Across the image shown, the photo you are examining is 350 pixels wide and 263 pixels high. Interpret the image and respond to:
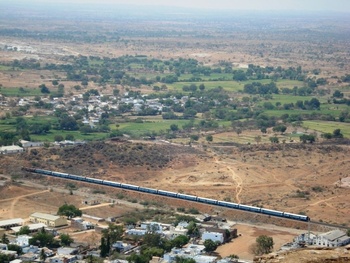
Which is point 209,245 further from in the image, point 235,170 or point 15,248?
point 235,170

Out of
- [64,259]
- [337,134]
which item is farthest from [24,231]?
[337,134]

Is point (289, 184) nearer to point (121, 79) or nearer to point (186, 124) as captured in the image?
point (186, 124)

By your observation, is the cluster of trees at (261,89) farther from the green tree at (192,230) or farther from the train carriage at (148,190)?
the green tree at (192,230)

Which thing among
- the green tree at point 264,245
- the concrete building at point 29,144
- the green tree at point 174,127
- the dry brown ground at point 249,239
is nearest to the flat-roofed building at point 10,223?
the dry brown ground at point 249,239

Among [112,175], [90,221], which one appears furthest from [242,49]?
[90,221]

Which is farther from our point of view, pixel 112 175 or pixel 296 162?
pixel 296 162

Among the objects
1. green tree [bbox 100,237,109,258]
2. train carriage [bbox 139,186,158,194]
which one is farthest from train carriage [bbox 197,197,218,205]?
green tree [bbox 100,237,109,258]
